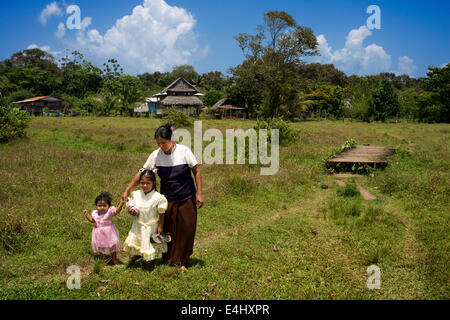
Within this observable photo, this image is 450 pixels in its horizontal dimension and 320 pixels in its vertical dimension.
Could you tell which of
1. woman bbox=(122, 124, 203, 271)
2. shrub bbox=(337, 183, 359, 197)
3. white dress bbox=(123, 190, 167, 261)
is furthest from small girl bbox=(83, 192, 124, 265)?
shrub bbox=(337, 183, 359, 197)

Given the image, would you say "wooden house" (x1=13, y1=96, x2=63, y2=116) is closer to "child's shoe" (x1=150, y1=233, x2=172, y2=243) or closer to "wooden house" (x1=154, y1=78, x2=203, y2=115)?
"wooden house" (x1=154, y1=78, x2=203, y2=115)

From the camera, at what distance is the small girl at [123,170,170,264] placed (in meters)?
4.07

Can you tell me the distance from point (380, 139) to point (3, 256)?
2037 cm

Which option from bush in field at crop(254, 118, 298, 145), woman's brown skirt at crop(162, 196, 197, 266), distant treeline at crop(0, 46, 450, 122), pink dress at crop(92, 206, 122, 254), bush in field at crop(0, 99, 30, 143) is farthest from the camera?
distant treeline at crop(0, 46, 450, 122)

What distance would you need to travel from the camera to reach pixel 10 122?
14891 mm

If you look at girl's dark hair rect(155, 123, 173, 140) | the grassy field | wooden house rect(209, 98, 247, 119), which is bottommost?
the grassy field

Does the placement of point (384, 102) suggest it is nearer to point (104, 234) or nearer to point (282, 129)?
point (282, 129)

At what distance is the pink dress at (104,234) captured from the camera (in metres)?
4.40

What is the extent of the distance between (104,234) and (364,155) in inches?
413

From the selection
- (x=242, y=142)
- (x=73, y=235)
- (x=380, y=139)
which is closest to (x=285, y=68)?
(x=380, y=139)

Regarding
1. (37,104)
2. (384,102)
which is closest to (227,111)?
(384,102)

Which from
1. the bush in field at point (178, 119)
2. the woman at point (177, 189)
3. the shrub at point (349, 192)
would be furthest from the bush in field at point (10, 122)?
the shrub at point (349, 192)

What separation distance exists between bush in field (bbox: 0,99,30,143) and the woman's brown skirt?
44.5 feet
